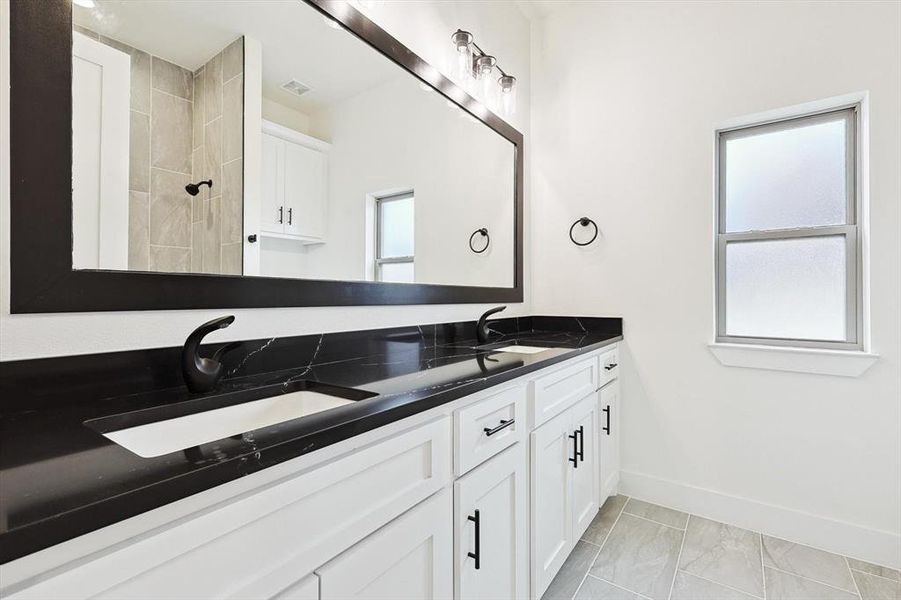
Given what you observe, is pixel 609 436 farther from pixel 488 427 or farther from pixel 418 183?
pixel 418 183

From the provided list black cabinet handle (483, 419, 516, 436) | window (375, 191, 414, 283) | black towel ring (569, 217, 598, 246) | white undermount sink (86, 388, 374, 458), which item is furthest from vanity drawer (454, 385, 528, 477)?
black towel ring (569, 217, 598, 246)

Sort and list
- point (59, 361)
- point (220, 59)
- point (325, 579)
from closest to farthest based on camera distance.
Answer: point (325, 579)
point (59, 361)
point (220, 59)

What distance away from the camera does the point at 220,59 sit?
1.12 metres

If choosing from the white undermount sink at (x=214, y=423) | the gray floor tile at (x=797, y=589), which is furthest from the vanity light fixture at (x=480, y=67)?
the gray floor tile at (x=797, y=589)

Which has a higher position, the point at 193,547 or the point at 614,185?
the point at 614,185

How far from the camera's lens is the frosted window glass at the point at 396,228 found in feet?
5.35

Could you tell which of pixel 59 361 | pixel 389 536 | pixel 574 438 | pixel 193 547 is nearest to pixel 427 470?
pixel 389 536

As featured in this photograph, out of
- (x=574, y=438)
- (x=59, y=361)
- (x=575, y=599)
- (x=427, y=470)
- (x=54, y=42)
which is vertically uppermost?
(x=54, y=42)

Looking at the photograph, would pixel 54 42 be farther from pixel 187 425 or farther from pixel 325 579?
pixel 325 579

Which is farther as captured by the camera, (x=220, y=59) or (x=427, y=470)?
(x=220, y=59)

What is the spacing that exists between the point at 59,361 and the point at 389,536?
74cm

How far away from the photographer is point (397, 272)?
1.68 m

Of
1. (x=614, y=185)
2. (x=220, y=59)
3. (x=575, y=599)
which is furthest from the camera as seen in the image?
(x=614, y=185)

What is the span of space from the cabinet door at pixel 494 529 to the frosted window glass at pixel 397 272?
78 cm
